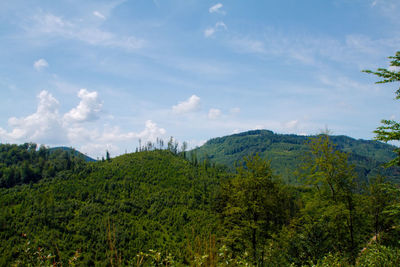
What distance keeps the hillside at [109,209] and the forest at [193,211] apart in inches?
14.4

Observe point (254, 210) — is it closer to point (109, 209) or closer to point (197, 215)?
point (197, 215)

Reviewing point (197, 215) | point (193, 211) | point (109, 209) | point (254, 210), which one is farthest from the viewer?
point (193, 211)

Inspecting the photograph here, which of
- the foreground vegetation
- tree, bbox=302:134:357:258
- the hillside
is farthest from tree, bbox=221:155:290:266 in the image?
the hillside

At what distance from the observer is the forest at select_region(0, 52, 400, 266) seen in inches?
330

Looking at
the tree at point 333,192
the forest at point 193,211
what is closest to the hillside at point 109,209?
the forest at point 193,211

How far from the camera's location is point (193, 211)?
8425 cm

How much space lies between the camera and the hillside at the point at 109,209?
207 ft

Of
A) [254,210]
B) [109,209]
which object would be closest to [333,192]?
[254,210]

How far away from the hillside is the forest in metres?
0.37

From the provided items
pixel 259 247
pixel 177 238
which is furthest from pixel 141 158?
pixel 259 247

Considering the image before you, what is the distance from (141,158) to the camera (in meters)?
128

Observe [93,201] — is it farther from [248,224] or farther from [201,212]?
[248,224]

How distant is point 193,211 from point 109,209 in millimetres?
29119

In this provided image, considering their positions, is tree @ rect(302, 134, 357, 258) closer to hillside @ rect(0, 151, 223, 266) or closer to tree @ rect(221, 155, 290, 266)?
tree @ rect(221, 155, 290, 266)
